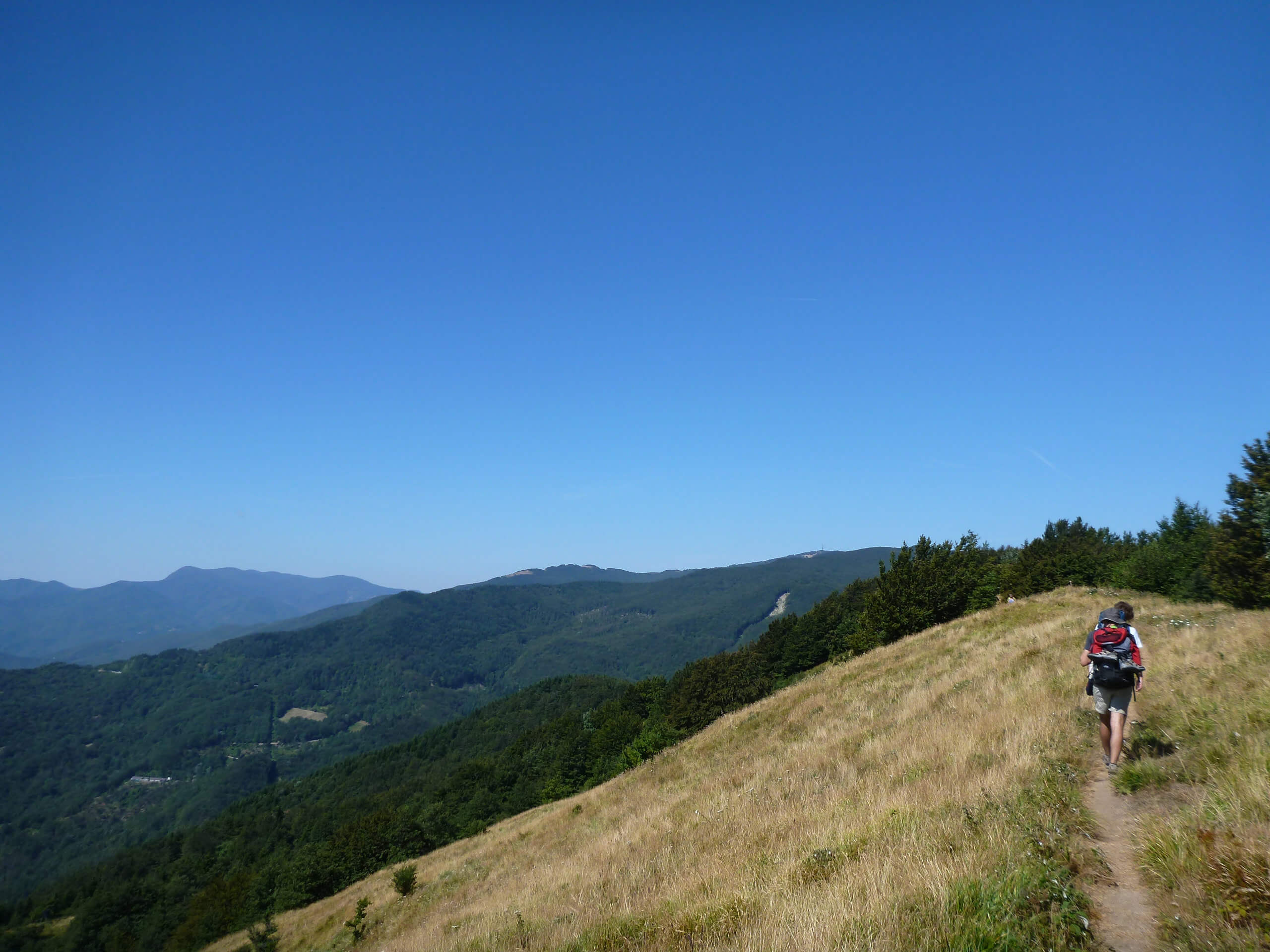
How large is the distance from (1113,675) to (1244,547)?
95.8 feet

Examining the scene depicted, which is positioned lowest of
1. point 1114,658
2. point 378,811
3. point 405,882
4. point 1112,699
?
point 378,811

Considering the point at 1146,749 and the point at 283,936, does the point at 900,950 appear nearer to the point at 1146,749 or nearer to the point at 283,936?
the point at 1146,749

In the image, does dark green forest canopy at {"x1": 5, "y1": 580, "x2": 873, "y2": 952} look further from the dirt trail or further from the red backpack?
the dirt trail

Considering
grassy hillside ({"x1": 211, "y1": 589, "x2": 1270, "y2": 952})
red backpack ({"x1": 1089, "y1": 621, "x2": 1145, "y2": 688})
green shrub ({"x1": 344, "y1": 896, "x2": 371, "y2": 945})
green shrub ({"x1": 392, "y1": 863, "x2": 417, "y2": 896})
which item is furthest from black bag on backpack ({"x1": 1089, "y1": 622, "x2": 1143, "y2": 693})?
green shrub ({"x1": 392, "y1": 863, "x2": 417, "y2": 896})

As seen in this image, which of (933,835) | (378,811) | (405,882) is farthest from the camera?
(378,811)

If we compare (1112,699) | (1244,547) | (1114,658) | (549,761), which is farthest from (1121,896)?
(549,761)

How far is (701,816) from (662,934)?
6296mm

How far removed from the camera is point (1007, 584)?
53.2 m

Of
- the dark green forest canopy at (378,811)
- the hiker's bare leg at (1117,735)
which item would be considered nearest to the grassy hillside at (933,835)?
the hiker's bare leg at (1117,735)

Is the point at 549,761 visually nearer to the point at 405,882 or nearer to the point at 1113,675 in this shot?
the point at 405,882

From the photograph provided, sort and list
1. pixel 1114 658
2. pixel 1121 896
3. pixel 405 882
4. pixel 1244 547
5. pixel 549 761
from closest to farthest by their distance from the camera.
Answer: pixel 1121 896 → pixel 1114 658 → pixel 405 882 → pixel 1244 547 → pixel 549 761

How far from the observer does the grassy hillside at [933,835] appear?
168 inches

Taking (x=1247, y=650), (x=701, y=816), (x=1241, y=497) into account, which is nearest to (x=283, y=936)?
(x=701, y=816)

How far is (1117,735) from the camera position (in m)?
7.61
